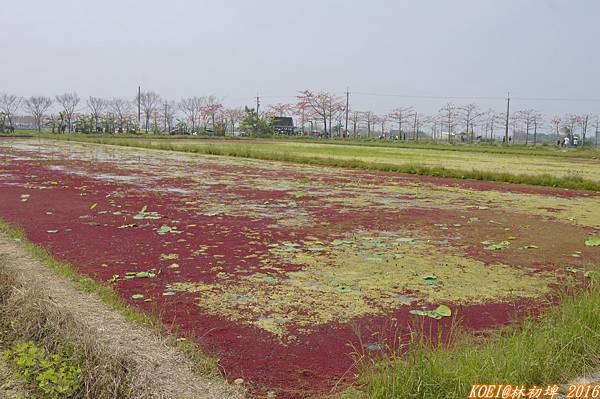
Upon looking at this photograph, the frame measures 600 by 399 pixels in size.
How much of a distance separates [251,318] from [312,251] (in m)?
A: 2.50

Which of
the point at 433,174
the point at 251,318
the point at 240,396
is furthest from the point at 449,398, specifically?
the point at 433,174

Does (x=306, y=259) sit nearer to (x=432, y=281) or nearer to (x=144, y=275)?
(x=432, y=281)

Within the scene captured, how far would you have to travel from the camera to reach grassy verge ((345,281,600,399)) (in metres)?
2.87

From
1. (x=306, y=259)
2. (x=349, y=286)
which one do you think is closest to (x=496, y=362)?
(x=349, y=286)

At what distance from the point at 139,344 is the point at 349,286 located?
2.27 metres

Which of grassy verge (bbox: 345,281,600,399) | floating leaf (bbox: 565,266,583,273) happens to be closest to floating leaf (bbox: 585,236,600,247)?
floating leaf (bbox: 565,266,583,273)

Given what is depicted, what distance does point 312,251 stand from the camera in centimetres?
667

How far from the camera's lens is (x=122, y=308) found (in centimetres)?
434

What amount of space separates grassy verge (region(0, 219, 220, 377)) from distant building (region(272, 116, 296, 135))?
202 feet

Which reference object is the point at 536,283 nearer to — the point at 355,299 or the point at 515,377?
the point at 355,299

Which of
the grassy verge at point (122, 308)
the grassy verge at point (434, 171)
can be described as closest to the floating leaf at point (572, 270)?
the grassy verge at point (122, 308)

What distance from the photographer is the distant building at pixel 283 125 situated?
6919 centimetres

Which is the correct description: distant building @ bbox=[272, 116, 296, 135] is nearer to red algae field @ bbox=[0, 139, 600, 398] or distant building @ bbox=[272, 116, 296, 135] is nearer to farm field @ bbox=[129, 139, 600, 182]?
farm field @ bbox=[129, 139, 600, 182]

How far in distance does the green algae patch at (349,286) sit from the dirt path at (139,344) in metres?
0.76
